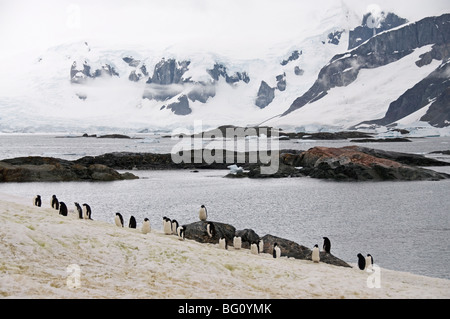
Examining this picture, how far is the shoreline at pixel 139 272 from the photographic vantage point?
12.3 metres

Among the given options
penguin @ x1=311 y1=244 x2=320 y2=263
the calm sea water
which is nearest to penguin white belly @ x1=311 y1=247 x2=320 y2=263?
penguin @ x1=311 y1=244 x2=320 y2=263

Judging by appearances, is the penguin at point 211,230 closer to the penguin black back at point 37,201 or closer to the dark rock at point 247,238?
the dark rock at point 247,238

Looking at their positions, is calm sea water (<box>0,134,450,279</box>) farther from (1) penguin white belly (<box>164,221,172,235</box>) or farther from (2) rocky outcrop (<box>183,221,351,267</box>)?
(1) penguin white belly (<box>164,221,172,235</box>)

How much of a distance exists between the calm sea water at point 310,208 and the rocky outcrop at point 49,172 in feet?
8.50

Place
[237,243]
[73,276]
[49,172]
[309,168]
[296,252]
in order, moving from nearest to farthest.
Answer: [73,276], [237,243], [296,252], [49,172], [309,168]

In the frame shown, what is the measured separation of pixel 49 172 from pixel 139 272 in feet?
157

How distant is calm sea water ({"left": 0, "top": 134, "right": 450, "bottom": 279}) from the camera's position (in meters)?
26.0

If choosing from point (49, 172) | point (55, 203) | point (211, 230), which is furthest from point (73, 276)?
point (49, 172)

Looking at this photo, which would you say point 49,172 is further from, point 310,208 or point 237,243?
point 237,243

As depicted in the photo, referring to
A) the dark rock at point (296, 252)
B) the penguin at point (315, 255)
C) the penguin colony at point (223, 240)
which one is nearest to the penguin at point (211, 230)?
the penguin colony at point (223, 240)

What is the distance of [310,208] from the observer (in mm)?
39438
